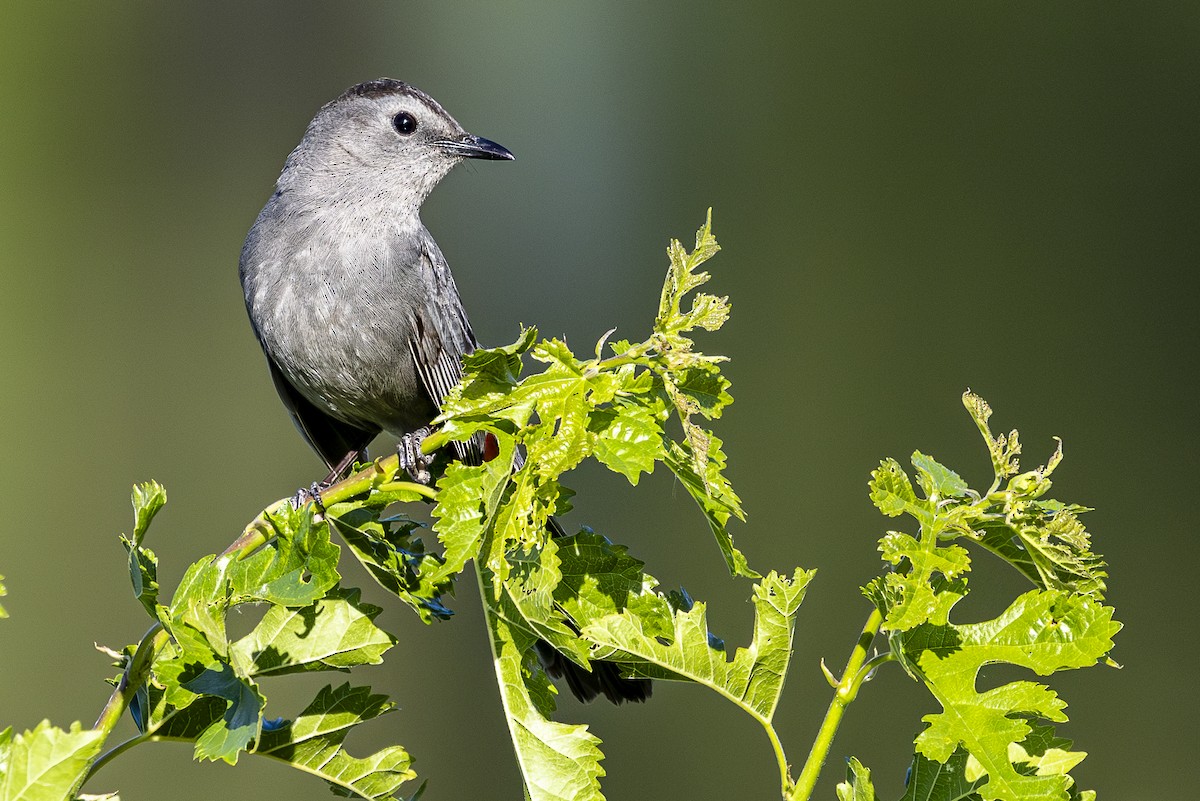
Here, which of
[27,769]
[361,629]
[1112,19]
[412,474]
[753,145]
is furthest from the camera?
[753,145]

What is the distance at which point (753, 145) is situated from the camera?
33.4ft

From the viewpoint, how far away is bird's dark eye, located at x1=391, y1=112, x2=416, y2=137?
3119mm

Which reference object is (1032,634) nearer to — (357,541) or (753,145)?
(357,541)

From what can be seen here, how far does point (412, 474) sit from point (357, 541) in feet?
1.55

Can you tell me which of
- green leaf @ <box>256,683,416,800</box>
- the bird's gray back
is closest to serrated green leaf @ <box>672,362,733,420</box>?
green leaf @ <box>256,683,416,800</box>

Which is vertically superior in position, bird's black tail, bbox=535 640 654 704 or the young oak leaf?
the young oak leaf

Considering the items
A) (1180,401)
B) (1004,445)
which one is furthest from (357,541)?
(1180,401)

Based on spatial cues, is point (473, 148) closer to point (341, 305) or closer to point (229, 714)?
point (341, 305)

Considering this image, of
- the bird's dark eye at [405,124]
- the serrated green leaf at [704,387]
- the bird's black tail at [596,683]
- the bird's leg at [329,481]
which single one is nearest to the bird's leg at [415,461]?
the bird's leg at [329,481]

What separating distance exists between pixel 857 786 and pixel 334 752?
0.53 m

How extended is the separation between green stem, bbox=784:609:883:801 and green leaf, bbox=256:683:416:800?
420 mm

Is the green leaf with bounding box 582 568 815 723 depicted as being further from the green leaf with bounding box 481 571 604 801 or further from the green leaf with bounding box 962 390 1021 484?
the green leaf with bounding box 962 390 1021 484

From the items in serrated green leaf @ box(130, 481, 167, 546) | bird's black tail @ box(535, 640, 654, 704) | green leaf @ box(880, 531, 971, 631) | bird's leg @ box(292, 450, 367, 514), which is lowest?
bird's black tail @ box(535, 640, 654, 704)

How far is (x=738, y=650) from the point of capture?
1267 millimetres
